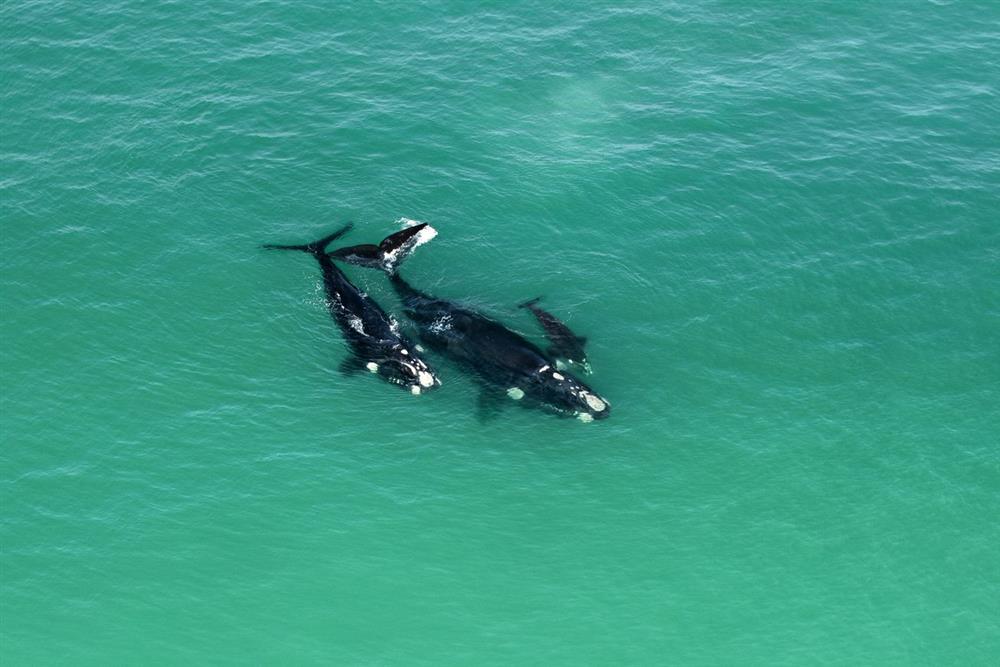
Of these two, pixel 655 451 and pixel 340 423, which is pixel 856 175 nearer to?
pixel 655 451

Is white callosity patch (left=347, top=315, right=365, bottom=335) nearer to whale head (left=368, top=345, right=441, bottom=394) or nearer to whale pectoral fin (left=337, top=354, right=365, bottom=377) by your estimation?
whale pectoral fin (left=337, top=354, right=365, bottom=377)

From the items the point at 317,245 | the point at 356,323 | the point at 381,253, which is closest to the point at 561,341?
the point at 356,323

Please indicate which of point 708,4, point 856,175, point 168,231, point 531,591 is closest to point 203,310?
point 168,231

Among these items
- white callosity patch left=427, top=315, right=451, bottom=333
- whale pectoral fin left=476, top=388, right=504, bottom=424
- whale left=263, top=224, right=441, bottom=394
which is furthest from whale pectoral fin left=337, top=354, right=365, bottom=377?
whale pectoral fin left=476, top=388, right=504, bottom=424

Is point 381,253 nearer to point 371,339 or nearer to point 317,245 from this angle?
point 317,245

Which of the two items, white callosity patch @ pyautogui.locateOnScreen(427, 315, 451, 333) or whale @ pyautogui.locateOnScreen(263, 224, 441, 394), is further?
white callosity patch @ pyautogui.locateOnScreen(427, 315, 451, 333)

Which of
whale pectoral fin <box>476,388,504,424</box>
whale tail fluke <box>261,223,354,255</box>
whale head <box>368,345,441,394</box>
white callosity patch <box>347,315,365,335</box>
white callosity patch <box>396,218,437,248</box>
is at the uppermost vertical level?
white callosity patch <box>396,218,437,248</box>
